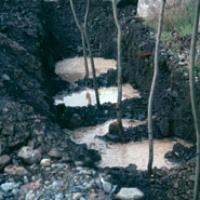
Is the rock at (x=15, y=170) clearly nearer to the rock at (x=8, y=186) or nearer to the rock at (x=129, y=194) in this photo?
the rock at (x=8, y=186)

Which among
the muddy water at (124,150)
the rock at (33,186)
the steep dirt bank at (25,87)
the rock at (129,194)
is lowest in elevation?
the muddy water at (124,150)

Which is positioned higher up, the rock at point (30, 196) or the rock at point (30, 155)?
the rock at point (30, 155)

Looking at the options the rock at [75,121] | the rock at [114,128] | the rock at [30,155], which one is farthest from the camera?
the rock at [75,121]

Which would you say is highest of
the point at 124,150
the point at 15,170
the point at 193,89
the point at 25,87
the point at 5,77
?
the point at 193,89

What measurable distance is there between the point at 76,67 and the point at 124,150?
18.8 feet

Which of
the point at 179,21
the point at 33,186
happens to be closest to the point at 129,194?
the point at 33,186

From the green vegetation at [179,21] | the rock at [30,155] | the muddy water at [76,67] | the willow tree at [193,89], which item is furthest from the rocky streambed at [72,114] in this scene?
the willow tree at [193,89]

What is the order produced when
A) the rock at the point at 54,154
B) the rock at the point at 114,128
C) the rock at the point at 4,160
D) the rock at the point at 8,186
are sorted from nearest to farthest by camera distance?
the rock at the point at 8,186 → the rock at the point at 4,160 → the rock at the point at 54,154 → the rock at the point at 114,128

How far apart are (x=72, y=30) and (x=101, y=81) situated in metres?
3.85

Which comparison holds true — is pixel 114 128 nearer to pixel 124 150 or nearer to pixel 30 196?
pixel 124 150

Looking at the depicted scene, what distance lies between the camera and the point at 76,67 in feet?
51.7

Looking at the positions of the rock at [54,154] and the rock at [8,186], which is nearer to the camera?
the rock at [8,186]

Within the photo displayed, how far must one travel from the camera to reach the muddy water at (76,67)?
1504 centimetres

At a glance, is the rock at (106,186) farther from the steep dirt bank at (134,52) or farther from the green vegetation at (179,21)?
the green vegetation at (179,21)
